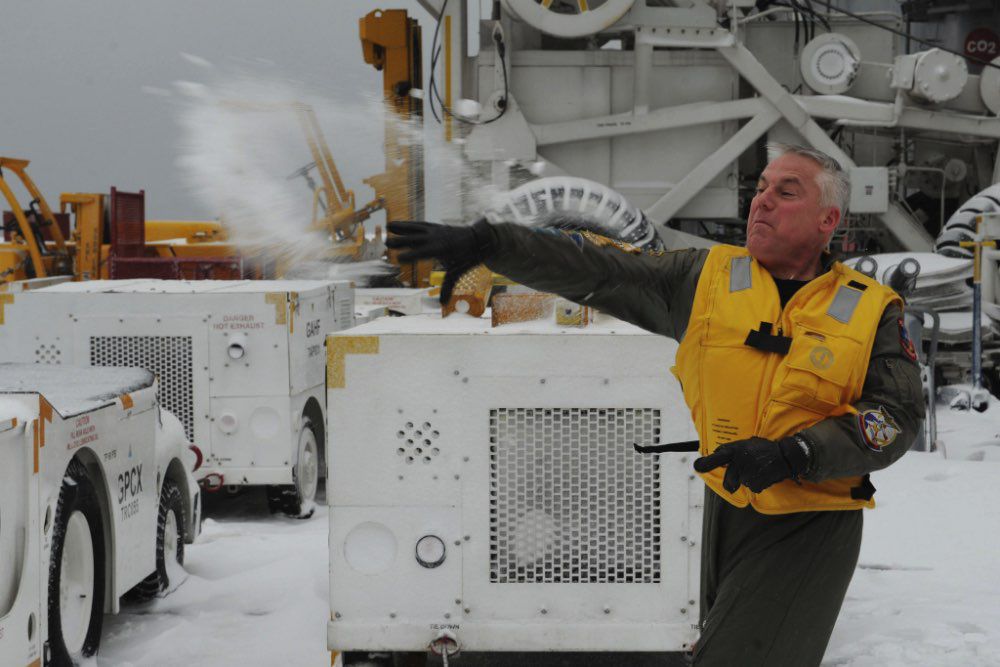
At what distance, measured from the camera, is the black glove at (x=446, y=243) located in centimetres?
289

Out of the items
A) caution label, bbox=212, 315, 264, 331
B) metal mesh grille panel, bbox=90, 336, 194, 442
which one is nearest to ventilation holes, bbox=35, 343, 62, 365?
metal mesh grille panel, bbox=90, 336, 194, 442

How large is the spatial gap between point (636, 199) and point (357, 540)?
12312 mm

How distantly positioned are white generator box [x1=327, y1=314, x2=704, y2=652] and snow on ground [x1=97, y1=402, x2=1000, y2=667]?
3.07 ft

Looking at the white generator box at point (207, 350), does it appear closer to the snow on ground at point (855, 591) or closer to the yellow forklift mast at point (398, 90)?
the snow on ground at point (855, 591)

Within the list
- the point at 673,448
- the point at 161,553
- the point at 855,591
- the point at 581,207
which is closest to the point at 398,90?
the point at 581,207

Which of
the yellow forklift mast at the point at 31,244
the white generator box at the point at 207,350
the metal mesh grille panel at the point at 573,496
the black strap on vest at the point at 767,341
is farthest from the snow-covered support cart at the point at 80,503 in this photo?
the yellow forklift mast at the point at 31,244

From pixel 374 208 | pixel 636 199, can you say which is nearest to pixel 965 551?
pixel 636 199

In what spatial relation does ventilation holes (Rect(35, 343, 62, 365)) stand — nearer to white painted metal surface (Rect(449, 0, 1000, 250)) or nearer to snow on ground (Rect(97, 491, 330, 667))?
snow on ground (Rect(97, 491, 330, 667))

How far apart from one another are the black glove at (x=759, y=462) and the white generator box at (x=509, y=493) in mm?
1691

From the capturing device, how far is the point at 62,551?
4785mm

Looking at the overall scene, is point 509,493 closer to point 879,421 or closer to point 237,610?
point 879,421

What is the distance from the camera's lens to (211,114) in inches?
586

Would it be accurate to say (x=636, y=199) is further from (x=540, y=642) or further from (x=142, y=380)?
(x=540, y=642)

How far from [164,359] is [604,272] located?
18.0 feet
